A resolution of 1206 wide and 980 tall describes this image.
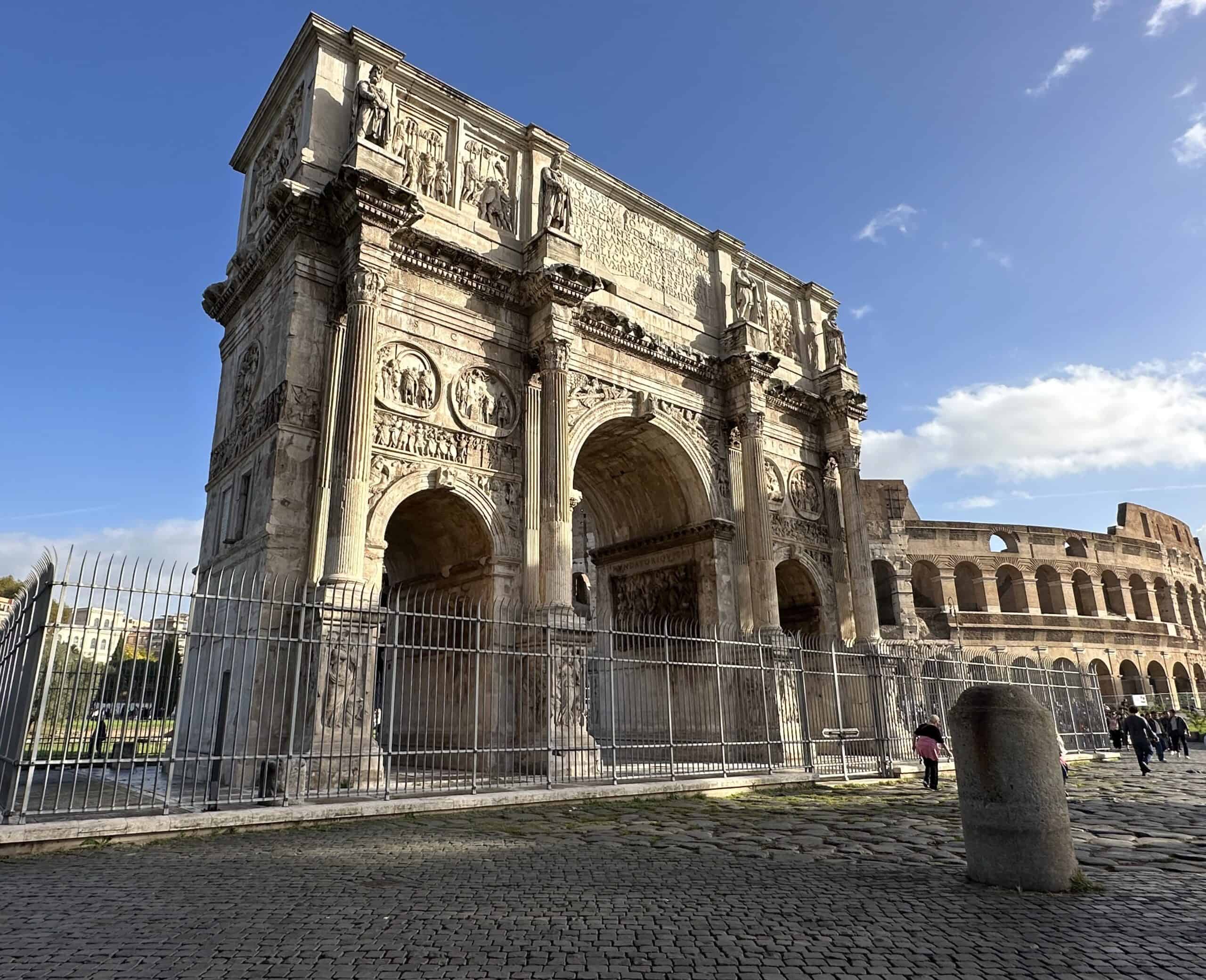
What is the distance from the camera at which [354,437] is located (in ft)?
37.9

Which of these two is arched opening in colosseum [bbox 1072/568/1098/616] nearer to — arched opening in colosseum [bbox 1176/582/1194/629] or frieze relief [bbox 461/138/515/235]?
arched opening in colosseum [bbox 1176/582/1194/629]

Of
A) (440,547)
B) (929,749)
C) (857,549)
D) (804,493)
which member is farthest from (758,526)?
(440,547)

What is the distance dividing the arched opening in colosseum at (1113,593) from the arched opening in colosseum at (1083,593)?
30.9 inches

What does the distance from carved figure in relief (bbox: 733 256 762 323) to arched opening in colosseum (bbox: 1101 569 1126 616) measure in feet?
87.5

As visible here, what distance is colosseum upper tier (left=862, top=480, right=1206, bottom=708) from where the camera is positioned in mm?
31891

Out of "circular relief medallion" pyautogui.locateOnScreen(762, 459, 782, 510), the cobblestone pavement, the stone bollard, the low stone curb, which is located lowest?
the cobblestone pavement

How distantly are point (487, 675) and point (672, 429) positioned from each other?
7.10 meters

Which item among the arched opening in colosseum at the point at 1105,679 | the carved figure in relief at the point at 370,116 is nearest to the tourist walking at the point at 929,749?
the carved figure in relief at the point at 370,116

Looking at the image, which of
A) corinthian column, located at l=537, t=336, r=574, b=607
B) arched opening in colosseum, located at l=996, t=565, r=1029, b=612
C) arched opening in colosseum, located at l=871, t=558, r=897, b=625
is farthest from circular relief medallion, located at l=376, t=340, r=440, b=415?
arched opening in colosseum, located at l=996, t=565, r=1029, b=612

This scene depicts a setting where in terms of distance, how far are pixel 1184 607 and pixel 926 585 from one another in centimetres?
1683

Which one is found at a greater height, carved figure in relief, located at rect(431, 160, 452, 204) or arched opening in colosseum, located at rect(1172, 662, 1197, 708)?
carved figure in relief, located at rect(431, 160, 452, 204)

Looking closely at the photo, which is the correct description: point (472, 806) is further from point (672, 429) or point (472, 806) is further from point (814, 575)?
point (814, 575)

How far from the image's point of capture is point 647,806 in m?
9.46

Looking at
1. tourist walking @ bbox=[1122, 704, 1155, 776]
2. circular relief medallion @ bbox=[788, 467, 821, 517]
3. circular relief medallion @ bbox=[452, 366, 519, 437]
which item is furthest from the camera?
circular relief medallion @ bbox=[788, 467, 821, 517]
